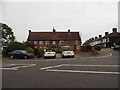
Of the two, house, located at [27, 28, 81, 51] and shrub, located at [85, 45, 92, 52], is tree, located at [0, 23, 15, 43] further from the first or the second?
shrub, located at [85, 45, 92, 52]

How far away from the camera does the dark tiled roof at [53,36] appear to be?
81.2 meters

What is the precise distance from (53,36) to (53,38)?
45.1 inches

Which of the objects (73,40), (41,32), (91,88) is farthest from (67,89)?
(41,32)

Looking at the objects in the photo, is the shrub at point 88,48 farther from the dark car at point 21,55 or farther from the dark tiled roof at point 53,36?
the dark tiled roof at point 53,36

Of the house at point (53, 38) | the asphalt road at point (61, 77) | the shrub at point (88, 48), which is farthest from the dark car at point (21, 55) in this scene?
the house at point (53, 38)

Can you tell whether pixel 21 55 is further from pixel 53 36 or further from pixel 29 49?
pixel 53 36

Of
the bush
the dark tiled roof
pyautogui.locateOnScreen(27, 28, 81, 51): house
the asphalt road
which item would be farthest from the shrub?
the asphalt road

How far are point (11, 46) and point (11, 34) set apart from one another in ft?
169

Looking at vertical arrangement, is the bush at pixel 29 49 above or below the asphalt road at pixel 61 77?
above

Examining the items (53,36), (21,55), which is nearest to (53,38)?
(53,36)

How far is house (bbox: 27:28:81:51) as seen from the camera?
264 feet

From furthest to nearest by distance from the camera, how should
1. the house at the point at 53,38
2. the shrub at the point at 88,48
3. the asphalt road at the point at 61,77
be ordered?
the house at the point at 53,38, the shrub at the point at 88,48, the asphalt road at the point at 61,77

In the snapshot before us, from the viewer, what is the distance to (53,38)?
82.1m

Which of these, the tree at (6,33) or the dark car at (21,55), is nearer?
the dark car at (21,55)
